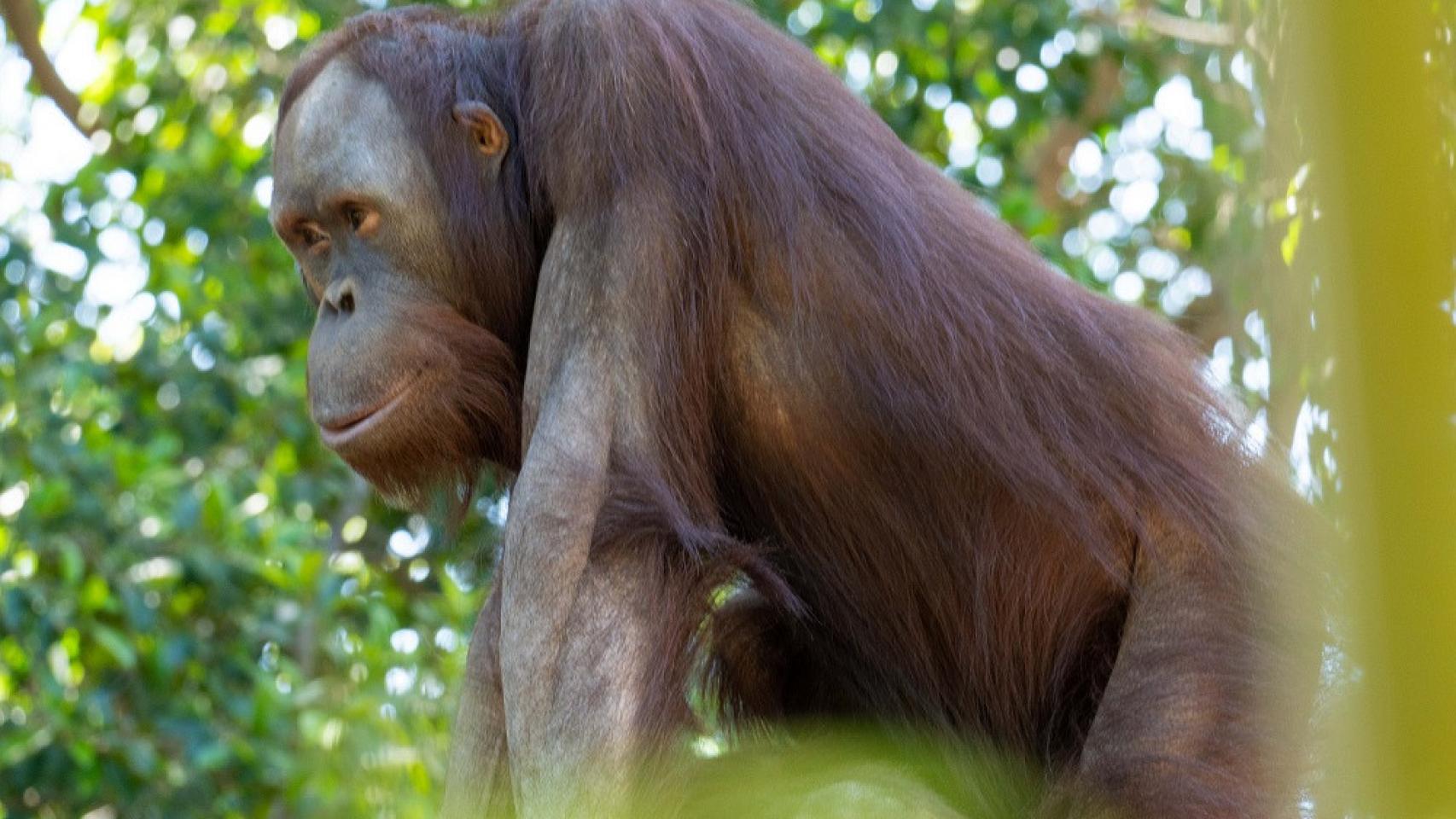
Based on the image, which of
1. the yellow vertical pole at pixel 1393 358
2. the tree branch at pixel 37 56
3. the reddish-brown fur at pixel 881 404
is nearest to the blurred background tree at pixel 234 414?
the tree branch at pixel 37 56

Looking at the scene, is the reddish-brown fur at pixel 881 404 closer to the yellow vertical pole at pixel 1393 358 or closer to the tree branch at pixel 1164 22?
the yellow vertical pole at pixel 1393 358

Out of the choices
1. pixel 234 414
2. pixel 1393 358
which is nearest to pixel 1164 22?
pixel 234 414

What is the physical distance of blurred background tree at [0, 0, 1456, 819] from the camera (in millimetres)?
4367

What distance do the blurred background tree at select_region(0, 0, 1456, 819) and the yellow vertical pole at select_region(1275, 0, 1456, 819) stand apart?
9.74ft

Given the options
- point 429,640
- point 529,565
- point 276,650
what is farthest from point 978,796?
point 276,650

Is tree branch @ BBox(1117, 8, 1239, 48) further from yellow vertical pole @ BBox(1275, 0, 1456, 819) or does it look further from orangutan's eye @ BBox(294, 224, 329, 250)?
yellow vertical pole @ BBox(1275, 0, 1456, 819)

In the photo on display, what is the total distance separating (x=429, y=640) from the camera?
4.81m

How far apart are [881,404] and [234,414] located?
297 cm

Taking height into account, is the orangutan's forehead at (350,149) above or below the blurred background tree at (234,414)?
above

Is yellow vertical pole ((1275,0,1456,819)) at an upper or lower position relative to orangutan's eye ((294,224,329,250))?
upper

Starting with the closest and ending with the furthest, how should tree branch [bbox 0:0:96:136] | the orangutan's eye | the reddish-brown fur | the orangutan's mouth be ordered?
the reddish-brown fur < the orangutan's mouth < the orangutan's eye < tree branch [bbox 0:0:96:136]

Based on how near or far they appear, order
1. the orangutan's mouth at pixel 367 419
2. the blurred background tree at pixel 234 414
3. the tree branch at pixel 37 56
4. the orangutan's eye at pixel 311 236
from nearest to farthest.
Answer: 1. the orangutan's mouth at pixel 367 419
2. the orangutan's eye at pixel 311 236
3. the blurred background tree at pixel 234 414
4. the tree branch at pixel 37 56

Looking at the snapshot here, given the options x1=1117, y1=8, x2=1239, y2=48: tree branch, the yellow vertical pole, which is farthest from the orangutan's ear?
x1=1117, y1=8, x2=1239, y2=48: tree branch

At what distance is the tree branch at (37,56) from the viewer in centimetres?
566
